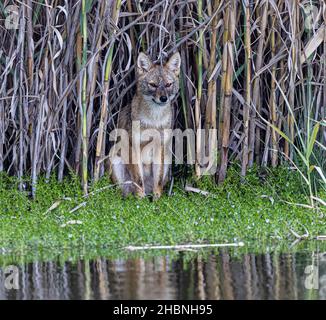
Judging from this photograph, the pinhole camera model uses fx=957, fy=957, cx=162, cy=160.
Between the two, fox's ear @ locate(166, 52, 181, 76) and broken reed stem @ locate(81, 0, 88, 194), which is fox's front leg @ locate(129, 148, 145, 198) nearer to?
fox's ear @ locate(166, 52, 181, 76)

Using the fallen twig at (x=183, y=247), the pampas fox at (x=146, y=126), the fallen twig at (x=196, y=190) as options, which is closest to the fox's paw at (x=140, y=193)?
the pampas fox at (x=146, y=126)

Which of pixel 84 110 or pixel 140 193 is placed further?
pixel 140 193

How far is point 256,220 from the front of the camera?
8922 millimetres

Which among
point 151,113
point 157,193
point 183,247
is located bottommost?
point 183,247

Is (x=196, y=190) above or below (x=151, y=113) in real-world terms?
below

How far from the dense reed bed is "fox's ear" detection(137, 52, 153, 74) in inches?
5.8

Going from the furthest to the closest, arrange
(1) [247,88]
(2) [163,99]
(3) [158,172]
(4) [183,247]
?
1. (3) [158,172]
2. (2) [163,99]
3. (1) [247,88]
4. (4) [183,247]

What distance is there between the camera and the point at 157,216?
30.0 feet

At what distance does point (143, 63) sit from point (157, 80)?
0.93 ft

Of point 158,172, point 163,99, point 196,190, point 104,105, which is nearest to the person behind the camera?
point 104,105

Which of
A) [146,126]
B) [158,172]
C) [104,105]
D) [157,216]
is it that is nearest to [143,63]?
[146,126]

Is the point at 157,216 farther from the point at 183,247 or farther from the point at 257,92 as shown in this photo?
the point at 257,92

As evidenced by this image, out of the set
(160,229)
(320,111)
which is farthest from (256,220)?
(320,111)

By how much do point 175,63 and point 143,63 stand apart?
1.19 ft
